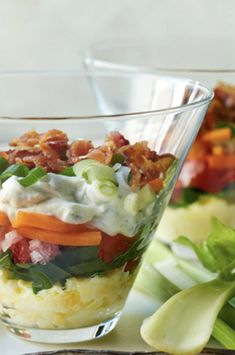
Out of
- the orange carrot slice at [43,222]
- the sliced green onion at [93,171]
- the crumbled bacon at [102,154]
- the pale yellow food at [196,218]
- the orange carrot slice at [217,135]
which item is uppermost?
the crumbled bacon at [102,154]

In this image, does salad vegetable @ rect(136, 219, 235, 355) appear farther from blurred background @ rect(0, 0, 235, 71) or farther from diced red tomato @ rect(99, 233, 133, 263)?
blurred background @ rect(0, 0, 235, 71)

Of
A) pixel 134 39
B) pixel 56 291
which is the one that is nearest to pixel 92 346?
pixel 56 291

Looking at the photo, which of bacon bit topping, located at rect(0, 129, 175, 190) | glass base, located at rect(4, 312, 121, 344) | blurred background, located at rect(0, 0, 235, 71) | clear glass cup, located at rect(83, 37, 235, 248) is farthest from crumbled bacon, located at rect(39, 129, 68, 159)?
blurred background, located at rect(0, 0, 235, 71)

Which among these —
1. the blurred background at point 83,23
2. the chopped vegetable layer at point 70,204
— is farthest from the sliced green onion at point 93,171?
the blurred background at point 83,23

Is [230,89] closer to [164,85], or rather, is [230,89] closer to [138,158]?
[164,85]

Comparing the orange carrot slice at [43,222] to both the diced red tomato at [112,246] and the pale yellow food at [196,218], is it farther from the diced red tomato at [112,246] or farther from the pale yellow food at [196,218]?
the pale yellow food at [196,218]

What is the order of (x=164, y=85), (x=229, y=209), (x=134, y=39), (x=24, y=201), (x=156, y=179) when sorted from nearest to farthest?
(x=24, y=201) < (x=156, y=179) < (x=164, y=85) < (x=229, y=209) < (x=134, y=39)
